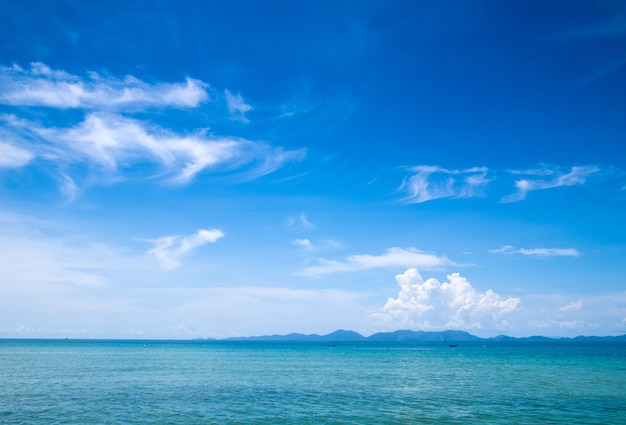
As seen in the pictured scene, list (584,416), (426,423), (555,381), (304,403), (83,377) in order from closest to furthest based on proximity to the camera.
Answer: (426,423) → (584,416) → (304,403) → (555,381) → (83,377)

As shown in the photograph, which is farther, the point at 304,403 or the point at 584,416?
the point at 304,403

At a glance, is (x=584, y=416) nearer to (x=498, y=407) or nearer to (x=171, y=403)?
(x=498, y=407)

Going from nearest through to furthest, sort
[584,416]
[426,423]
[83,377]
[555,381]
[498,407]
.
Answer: [426,423] < [584,416] < [498,407] < [555,381] < [83,377]

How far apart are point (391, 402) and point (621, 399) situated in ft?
70.9

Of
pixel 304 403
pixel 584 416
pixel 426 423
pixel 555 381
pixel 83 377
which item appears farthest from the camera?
pixel 83 377

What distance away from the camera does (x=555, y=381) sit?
191 ft

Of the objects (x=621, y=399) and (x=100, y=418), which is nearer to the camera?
(x=100, y=418)

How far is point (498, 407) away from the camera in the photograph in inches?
1522

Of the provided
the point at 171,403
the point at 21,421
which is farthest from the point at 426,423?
the point at 21,421

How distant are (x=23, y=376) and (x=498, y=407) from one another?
60.9 meters

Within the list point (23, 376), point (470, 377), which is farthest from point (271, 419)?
point (23, 376)

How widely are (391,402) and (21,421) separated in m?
29.1

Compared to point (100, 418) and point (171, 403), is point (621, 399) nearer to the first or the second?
point (171, 403)

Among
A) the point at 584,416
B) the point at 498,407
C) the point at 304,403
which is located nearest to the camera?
the point at 584,416
